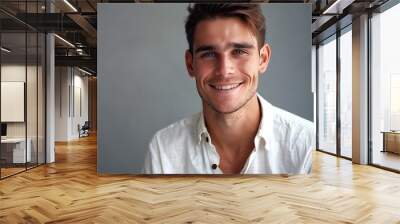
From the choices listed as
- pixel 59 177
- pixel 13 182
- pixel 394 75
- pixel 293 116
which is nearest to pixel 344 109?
pixel 394 75

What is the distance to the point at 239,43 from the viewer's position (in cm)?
616

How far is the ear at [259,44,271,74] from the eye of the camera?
6484mm

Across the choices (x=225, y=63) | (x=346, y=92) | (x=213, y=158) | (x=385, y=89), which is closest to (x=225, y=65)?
(x=225, y=63)

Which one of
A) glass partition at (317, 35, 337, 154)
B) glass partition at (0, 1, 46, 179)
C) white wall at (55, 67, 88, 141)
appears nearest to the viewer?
glass partition at (0, 1, 46, 179)

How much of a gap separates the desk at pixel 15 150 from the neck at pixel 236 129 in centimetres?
349

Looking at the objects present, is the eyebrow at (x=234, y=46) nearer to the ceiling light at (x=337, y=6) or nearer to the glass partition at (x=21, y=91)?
the ceiling light at (x=337, y=6)

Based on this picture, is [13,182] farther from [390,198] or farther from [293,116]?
[390,198]

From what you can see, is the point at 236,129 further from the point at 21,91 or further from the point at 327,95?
the point at 327,95

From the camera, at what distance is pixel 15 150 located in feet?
23.9

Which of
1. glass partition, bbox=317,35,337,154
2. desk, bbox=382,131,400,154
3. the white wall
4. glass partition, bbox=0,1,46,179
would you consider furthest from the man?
the white wall

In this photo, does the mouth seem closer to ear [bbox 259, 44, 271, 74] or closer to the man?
the man

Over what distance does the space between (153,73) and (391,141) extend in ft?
15.8

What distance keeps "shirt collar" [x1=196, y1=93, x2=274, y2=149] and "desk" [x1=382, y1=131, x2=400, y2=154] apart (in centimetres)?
291

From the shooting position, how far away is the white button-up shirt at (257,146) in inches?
252
